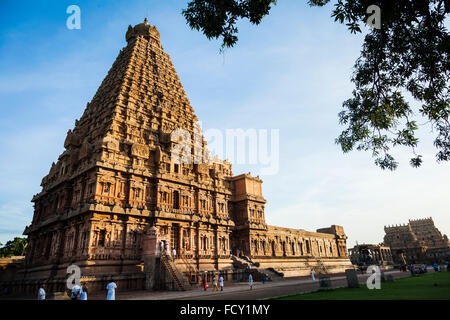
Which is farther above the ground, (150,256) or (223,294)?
(150,256)

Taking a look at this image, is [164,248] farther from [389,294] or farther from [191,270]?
[389,294]

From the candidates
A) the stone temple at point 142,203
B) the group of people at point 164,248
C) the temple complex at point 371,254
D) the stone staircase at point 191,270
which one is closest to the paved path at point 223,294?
the stone temple at point 142,203

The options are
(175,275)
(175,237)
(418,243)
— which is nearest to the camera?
(175,275)

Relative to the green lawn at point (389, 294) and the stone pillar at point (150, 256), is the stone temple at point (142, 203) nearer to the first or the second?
the stone pillar at point (150, 256)

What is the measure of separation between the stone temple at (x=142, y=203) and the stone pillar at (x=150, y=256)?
90 millimetres

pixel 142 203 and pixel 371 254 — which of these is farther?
pixel 371 254

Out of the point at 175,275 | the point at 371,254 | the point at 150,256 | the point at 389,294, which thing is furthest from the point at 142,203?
the point at 371,254

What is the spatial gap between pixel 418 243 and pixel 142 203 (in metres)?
91.0

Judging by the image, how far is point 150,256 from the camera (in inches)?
1040

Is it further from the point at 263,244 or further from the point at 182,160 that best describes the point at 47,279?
the point at 263,244

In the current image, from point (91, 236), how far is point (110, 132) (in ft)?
38.7

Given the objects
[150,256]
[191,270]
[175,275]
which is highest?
[150,256]

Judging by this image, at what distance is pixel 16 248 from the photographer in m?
68.6

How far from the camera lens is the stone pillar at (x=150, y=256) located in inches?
1018
